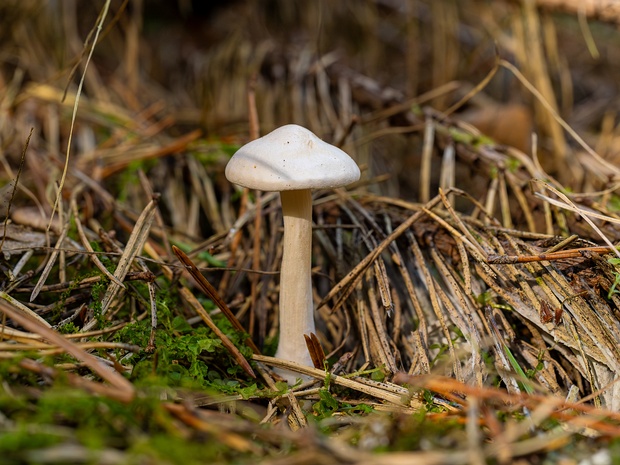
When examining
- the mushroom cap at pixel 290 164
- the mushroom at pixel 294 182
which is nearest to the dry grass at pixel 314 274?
the mushroom at pixel 294 182

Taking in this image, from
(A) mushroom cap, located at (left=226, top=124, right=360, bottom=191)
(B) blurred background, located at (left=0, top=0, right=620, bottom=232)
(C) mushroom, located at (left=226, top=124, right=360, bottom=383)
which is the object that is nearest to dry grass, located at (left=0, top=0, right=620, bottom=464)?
(B) blurred background, located at (left=0, top=0, right=620, bottom=232)

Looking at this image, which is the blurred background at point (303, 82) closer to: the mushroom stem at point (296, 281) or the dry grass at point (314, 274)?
the dry grass at point (314, 274)

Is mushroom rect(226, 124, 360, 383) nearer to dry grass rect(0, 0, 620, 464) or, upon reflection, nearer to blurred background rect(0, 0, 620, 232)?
dry grass rect(0, 0, 620, 464)

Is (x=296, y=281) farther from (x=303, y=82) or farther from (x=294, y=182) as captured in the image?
(x=303, y=82)

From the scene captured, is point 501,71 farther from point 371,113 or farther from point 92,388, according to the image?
point 92,388

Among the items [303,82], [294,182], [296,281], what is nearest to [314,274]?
[296,281]

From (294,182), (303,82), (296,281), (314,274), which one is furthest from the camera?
(303,82)
